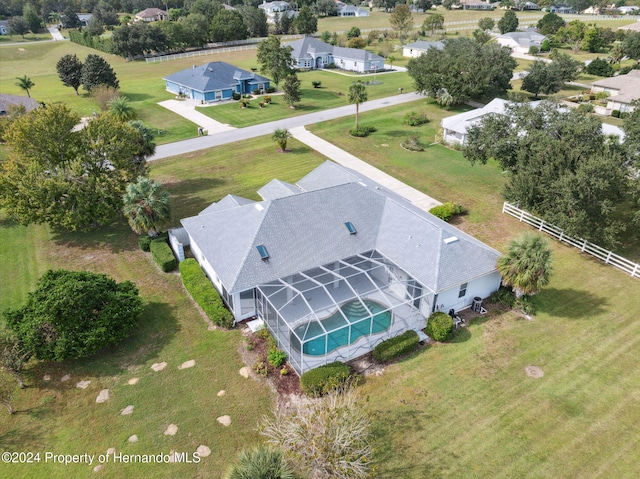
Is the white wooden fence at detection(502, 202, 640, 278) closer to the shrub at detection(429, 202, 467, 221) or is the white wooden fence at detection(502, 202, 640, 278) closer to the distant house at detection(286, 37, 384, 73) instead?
the shrub at detection(429, 202, 467, 221)

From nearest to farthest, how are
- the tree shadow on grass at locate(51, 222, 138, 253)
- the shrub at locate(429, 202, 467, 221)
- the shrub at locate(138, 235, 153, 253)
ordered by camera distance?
1. the shrub at locate(138, 235, 153, 253)
2. the tree shadow on grass at locate(51, 222, 138, 253)
3. the shrub at locate(429, 202, 467, 221)

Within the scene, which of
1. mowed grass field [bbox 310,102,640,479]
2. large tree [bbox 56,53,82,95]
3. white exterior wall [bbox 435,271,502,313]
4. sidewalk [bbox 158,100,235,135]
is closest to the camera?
mowed grass field [bbox 310,102,640,479]

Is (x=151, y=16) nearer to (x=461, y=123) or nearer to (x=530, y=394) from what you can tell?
(x=461, y=123)

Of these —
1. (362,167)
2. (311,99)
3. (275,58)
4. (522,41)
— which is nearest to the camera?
(362,167)

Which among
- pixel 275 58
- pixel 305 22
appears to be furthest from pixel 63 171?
pixel 305 22

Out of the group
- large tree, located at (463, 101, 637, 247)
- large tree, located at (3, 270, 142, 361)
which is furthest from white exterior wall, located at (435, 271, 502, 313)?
large tree, located at (3, 270, 142, 361)

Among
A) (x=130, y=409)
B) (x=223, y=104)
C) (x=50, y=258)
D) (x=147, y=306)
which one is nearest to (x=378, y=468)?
(x=130, y=409)
